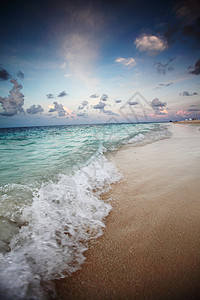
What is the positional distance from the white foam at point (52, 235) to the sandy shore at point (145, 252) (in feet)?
0.58

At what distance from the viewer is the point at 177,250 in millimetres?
1546

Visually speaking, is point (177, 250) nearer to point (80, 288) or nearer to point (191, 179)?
point (80, 288)

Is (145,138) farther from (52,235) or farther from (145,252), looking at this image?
(52,235)

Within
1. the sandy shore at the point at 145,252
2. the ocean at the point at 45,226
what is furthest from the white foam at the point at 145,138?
the sandy shore at the point at 145,252

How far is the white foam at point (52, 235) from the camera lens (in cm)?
127

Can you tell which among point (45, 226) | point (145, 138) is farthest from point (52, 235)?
point (145, 138)

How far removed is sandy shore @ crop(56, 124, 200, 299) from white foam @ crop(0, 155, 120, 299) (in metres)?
0.18

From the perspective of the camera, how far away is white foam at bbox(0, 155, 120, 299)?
1266 mm

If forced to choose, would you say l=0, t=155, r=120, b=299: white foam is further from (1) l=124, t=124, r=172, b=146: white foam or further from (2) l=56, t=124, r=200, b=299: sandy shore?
(1) l=124, t=124, r=172, b=146: white foam

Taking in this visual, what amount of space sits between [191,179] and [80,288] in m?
3.50

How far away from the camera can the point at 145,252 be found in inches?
61.0

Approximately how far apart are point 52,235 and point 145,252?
1.29 m

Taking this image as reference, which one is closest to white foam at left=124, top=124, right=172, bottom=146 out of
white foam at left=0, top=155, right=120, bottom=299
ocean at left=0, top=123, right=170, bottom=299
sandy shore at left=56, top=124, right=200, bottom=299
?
ocean at left=0, top=123, right=170, bottom=299

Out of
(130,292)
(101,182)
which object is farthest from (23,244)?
(101,182)
